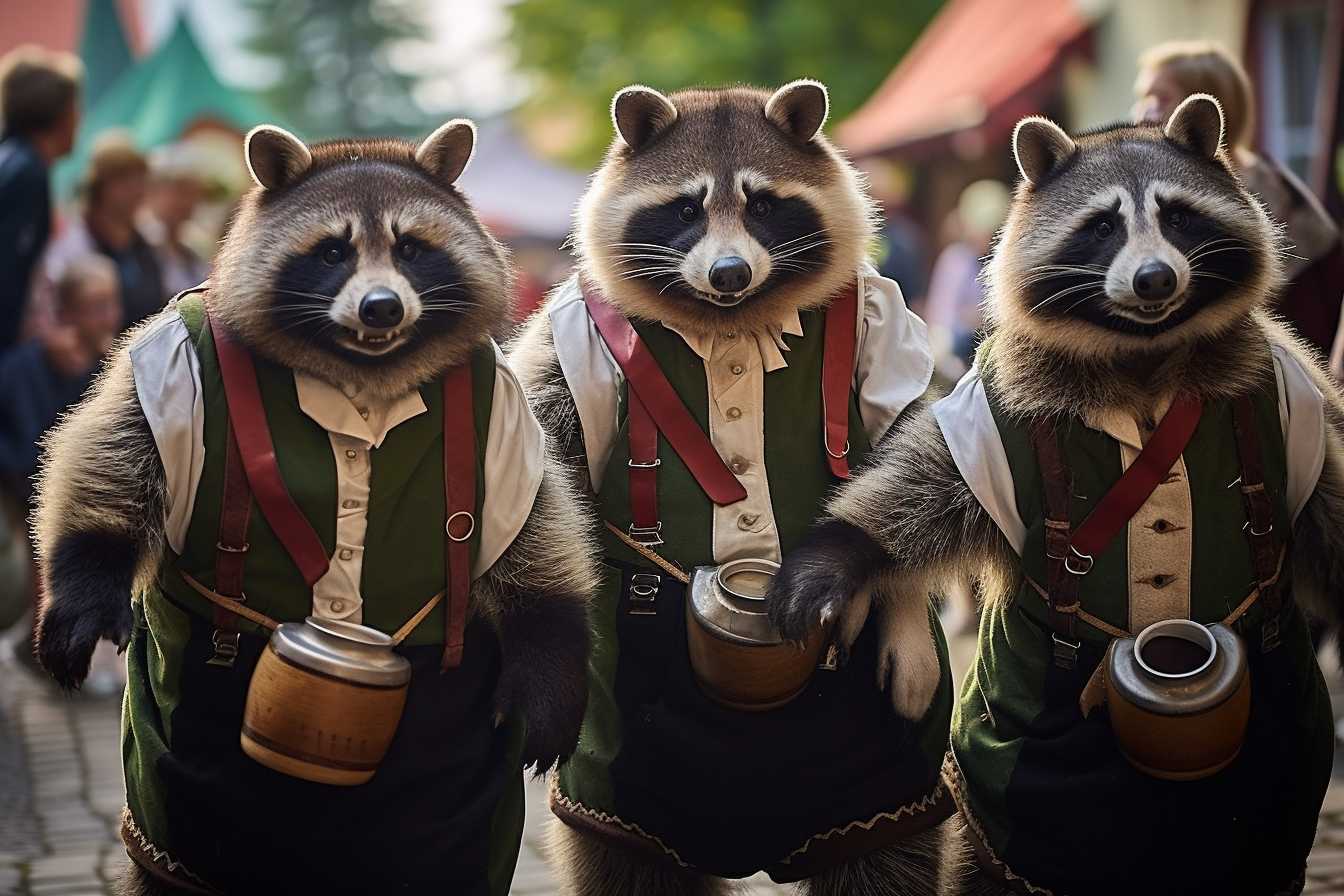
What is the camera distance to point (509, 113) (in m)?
25.2

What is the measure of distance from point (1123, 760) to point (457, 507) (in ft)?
4.33

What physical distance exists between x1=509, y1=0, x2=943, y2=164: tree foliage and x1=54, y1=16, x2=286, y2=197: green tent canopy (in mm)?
4116

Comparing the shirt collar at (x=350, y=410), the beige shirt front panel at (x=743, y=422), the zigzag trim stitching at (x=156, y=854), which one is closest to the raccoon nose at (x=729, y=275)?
the beige shirt front panel at (x=743, y=422)

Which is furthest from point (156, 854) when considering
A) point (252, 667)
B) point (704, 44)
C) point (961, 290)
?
point (704, 44)

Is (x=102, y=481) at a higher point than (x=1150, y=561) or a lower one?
higher

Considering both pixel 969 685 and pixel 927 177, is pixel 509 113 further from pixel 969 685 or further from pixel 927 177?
pixel 969 685

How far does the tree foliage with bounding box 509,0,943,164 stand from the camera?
1853 cm

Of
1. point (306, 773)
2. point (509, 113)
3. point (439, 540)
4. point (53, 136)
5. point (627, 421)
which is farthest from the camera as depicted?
point (509, 113)

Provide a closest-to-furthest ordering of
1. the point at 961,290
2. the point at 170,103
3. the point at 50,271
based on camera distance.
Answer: the point at 50,271, the point at 961,290, the point at 170,103

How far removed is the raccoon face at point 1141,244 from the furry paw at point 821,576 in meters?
0.54

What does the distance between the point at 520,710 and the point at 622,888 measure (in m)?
0.57

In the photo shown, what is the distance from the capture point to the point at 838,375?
10.7 feet

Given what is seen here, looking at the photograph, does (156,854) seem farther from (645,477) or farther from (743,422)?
(743,422)

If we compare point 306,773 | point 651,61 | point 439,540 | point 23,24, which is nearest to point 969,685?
point 439,540
